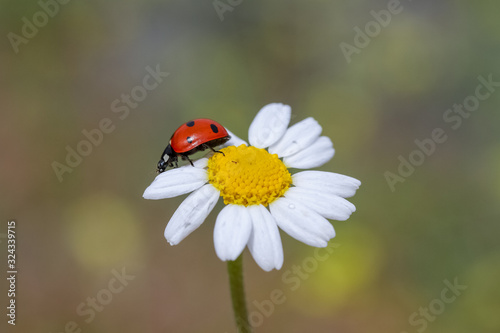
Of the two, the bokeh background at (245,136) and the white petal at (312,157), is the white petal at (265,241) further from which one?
Result: the bokeh background at (245,136)

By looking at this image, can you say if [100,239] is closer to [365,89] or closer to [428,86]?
[365,89]

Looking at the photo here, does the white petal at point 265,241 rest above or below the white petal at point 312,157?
below

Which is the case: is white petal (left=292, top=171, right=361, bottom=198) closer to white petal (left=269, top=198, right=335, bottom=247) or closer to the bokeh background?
white petal (left=269, top=198, right=335, bottom=247)

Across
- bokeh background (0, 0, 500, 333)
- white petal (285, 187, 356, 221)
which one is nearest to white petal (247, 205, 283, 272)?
white petal (285, 187, 356, 221)

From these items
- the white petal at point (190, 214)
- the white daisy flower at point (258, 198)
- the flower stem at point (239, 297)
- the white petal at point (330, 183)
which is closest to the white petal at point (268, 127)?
the white daisy flower at point (258, 198)

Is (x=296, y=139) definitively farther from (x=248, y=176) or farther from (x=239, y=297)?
(x=239, y=297)

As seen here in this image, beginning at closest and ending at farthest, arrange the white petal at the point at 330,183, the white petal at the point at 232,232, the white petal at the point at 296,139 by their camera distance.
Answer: the white petal at the point at 232,232 → the white petal at the point at 330,183 → the white petal at the point at 296,139

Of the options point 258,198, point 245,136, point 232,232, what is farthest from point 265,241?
point 245,136

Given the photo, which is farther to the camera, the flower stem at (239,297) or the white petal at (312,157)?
the white petal at (312,157)
